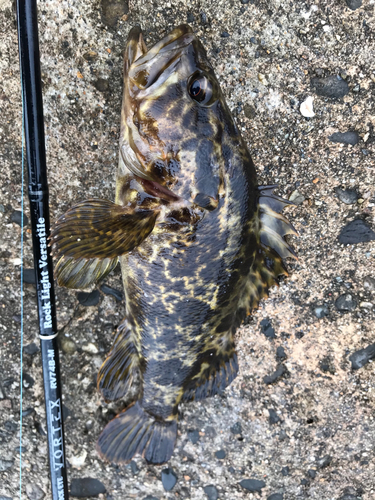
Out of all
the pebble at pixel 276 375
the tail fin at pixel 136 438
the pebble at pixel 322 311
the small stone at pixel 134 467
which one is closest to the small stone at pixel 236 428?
the pebble at pixel 276 375

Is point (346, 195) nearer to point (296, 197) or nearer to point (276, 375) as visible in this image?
point (296, 197)

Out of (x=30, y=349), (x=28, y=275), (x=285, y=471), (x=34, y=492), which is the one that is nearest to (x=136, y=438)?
A: (x=30, y=349)

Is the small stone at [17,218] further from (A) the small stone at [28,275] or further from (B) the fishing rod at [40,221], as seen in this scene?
(B) the fishing rod at [40,221]

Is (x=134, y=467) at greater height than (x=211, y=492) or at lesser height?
greater

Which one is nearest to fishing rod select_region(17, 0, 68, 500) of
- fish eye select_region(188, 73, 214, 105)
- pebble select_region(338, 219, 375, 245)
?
fish eye select_region(188, 73, 214, 105)

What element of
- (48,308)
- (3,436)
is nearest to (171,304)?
(48,308)

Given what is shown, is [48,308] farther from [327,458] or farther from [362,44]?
[362,44]

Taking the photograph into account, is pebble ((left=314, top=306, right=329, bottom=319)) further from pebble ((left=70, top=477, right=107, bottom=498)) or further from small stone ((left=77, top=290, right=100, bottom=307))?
pebble ((left=70, top=477, right=107, bottom=498))
